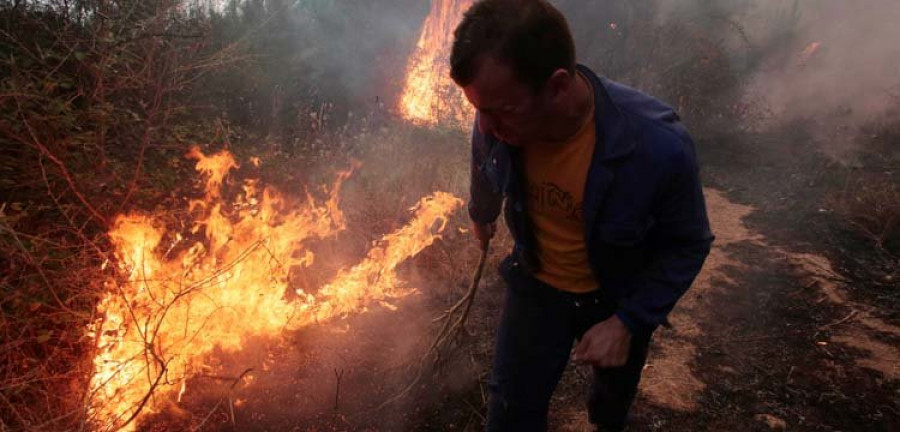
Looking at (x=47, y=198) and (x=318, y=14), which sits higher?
(x=318, y=14)

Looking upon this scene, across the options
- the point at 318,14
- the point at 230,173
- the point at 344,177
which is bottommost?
the point at 344,177

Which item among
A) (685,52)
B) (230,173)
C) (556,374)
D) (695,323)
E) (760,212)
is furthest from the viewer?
(685,52)

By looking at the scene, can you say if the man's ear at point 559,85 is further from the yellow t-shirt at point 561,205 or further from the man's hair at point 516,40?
the yellow t-shirt at point 561,205

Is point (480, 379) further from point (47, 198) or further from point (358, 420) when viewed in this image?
point (47, 198)

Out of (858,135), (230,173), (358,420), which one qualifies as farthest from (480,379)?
(858,135)

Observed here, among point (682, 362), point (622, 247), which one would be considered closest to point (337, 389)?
point (622, 247)

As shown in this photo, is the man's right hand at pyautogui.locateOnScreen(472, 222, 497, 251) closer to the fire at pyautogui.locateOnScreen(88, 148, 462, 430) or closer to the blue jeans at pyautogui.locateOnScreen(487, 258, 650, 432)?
the blue jeans at pyautogui.locateOnScreen(487, 258, 650, 432)

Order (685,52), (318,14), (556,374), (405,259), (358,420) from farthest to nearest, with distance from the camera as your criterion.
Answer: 1. (685,52)
2. (318,14)
3. (405,259)
4. (358,420)
5. (556,374)

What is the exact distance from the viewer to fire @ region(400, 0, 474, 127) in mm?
8688

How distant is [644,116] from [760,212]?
20.6 ft

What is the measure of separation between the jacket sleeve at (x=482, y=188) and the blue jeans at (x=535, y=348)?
36 cm

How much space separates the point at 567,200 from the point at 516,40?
749 mm

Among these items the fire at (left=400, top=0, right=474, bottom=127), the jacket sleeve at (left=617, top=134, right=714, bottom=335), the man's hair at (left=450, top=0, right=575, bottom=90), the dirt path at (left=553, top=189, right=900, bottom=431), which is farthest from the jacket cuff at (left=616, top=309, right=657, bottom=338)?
the fire at (left=400, top=0, right=474, bottom=127)

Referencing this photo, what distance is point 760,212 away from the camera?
22.6 feet
